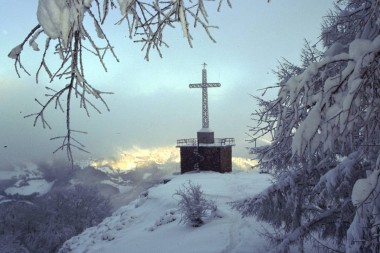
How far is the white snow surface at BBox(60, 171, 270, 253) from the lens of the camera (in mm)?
10992

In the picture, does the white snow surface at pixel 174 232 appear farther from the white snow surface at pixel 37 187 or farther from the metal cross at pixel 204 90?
the white snow surface at pixel 37 187

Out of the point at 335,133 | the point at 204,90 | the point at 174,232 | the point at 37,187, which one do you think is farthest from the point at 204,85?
the point at 37,187

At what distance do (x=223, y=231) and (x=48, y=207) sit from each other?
25.4 metres

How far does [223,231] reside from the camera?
12078mm

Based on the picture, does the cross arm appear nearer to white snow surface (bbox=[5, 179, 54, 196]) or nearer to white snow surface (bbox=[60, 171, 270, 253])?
white snow surface (bbox=[60, 171, 270, 253])

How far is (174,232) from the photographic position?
13188 millimetres

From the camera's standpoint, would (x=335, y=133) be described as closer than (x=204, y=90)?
Yes

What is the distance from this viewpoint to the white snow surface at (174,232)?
11.0m

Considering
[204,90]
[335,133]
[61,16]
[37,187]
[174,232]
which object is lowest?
[37,187]

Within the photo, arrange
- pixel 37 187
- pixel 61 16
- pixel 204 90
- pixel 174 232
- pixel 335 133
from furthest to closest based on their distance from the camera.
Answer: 1. pixel 37 187
2. pixel 204 90
3. pixel 174 232
4. pixel 335 133
5. pixel 61 16

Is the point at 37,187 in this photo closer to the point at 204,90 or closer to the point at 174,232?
the point at 204,90

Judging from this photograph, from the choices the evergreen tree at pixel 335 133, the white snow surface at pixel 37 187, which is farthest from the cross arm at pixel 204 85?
the white snow surface at pixel 37 187

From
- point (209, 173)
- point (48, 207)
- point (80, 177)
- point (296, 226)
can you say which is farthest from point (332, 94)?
point (80, 177)

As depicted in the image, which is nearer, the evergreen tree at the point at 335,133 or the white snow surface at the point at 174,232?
the evergreen tree at the point at 335,133
